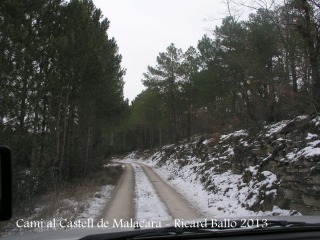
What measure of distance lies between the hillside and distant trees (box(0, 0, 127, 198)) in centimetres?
727

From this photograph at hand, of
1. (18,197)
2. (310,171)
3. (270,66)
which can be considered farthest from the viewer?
(270,66)

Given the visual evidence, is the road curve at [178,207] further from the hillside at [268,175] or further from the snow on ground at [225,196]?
the hillside at [268,175]

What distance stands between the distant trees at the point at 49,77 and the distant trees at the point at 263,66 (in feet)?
28.2

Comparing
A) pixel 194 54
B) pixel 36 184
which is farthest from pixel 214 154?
pixel 194 54

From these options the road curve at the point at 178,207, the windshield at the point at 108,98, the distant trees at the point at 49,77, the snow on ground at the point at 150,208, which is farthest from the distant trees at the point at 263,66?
the distant trees at the point at 49,77

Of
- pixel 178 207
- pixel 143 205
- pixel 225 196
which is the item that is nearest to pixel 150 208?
pixel 143 205

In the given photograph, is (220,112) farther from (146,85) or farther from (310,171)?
(310,171)

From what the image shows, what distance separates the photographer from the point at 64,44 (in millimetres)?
17000

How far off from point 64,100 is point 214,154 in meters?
9.93

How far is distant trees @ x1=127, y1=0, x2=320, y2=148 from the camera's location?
53.2 feet

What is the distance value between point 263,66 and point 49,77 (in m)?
12.6

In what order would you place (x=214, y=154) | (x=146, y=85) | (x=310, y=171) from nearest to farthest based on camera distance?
1. (x=310, y=171)
2. (x=214, y=154)
3. (x=146, y=85)

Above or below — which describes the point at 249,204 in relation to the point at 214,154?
below

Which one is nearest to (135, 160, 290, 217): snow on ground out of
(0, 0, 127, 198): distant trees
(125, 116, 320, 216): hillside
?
(125, 116, 320, 216): hillside
